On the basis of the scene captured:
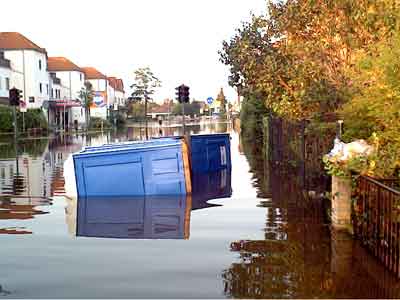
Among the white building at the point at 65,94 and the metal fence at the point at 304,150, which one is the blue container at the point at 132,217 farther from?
the white building at the point at 65,94

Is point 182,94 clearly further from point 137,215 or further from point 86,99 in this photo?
point 86,99

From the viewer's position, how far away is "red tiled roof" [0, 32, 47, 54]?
65812 millimetres

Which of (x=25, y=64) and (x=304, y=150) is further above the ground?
(x=25, y=64)

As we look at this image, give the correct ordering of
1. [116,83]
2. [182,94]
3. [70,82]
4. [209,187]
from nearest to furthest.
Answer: [209,187]
[182,94]
[70,82]
[116,83]

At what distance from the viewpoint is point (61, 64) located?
290 ft

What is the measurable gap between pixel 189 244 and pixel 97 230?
6.15 feet

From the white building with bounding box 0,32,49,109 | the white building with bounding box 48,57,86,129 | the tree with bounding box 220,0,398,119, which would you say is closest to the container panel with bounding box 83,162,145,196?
the tree with bounding box 220,0,398,119

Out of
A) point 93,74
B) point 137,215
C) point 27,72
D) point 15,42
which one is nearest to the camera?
point 137,215

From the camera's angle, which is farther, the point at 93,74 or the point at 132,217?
the point at 93,74

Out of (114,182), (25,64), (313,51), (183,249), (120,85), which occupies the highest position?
(120,85)

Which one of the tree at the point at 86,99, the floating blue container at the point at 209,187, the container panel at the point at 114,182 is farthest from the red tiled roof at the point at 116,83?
the container panel at the point at 114,182

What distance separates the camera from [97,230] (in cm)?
923

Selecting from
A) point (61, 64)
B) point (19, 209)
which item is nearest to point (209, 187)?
point (19, 209)

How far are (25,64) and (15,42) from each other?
117 inches
